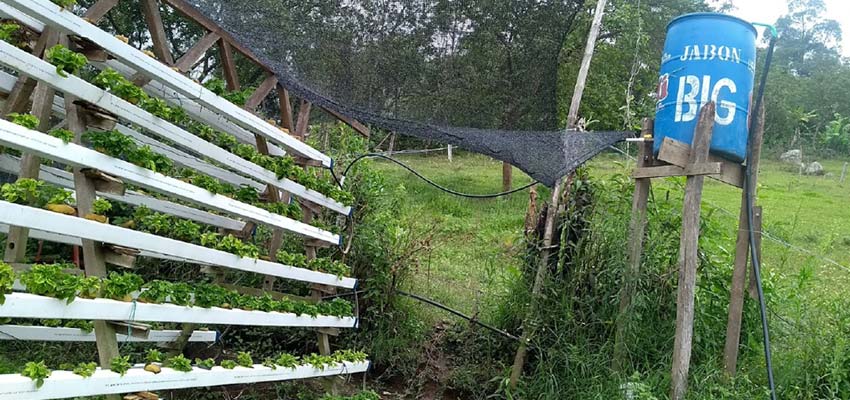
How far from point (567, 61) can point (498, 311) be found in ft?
5.68

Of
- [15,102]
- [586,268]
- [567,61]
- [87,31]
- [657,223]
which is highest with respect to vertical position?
[567,61]

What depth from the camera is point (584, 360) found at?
3141 millimetres

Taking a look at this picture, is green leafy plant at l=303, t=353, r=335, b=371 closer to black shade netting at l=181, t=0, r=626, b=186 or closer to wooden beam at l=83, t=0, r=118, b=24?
black shade netting at l=181, t=0, r=626, b=186

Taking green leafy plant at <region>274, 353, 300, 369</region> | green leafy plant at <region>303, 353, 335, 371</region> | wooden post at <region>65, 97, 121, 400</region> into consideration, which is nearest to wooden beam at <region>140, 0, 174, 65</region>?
wooden post at <region>65, 97, 121, 400</region>

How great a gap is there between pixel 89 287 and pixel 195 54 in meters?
1.42

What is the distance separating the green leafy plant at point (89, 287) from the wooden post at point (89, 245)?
138mm

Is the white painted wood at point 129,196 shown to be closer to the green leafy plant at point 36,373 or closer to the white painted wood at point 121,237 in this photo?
the white painted wood at point 121,237

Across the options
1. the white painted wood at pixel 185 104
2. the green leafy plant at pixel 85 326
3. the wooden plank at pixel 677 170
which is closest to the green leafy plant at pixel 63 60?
the white painted wood at pixel 185 104

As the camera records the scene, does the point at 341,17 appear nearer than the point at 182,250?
No

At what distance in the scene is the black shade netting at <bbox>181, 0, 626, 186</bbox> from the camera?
3119mm

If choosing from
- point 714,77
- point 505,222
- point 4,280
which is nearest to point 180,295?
point 4,280

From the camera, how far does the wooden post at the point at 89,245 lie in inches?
85.3

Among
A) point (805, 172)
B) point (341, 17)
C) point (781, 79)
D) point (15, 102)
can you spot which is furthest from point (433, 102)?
point (781, 79)

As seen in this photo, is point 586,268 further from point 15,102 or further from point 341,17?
point 15,102
